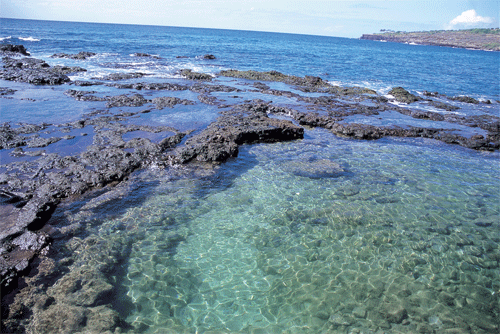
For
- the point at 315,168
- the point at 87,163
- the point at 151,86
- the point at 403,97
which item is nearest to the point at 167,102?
the point at 151,86

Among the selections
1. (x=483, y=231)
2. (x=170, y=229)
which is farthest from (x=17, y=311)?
(x=483, y=231)

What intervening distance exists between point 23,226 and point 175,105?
13.7 m

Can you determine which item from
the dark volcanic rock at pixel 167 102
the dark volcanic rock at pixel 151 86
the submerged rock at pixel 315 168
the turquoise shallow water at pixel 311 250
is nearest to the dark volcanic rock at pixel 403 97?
the turquoise shallow water at pixel 311 250

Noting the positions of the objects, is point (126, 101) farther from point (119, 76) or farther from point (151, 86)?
point (119, 76)

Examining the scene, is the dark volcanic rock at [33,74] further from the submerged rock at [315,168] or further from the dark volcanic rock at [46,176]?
the submerged rock at [315,168]

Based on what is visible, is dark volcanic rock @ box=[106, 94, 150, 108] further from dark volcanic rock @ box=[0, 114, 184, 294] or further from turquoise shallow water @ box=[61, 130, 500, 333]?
turquoise shallow water @ box=[61, 130, 500, 333]

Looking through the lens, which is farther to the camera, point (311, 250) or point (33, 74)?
point (33, 74)

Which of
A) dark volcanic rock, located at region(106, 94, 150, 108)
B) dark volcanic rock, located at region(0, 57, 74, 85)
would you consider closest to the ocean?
dark volcanic rock, located at region(106, 94, 150, 108)

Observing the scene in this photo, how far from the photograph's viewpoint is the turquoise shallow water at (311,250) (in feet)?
19.4

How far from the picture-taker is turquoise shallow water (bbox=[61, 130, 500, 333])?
5914mm

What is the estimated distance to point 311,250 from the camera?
7652mm

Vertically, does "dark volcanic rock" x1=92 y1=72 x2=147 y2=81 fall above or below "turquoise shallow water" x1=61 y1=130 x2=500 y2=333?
above

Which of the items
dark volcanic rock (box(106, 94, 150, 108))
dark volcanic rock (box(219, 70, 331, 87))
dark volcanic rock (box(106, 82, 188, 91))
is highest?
dark volcanic rock (box(219, 70, 331, 87))

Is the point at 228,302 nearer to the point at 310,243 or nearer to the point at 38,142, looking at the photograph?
the point at 310,243
